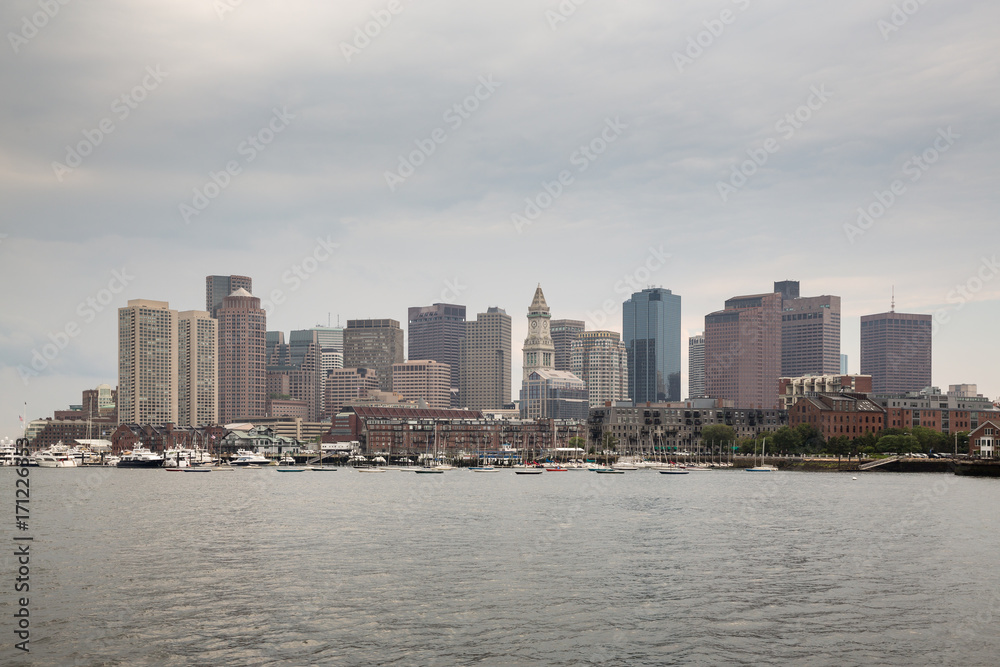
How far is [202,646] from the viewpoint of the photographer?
43688 mm

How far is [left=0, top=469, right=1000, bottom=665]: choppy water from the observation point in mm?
44000

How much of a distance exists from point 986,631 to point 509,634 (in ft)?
76.2

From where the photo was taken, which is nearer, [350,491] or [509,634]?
[509,634]

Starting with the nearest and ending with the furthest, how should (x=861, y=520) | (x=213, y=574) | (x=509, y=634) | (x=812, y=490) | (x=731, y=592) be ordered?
(x=509, y=634), (x=731, y=592), (x=213, y=574), (x=861, y=520), (x=812, y=490)

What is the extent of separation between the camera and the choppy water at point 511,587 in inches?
1732

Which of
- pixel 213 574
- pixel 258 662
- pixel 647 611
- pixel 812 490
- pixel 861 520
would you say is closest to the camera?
pixel 258 662

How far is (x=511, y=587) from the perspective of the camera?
188 feet

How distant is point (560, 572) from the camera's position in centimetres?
6284

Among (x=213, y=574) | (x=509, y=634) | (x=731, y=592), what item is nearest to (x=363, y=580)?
(x=213, y=574)

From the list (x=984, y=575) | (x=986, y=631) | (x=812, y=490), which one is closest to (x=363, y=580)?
(x=986, y=631)

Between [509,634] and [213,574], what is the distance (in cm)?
2404

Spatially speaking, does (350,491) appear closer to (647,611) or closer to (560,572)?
(560,572)

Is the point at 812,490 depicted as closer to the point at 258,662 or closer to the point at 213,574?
the point at 213,574

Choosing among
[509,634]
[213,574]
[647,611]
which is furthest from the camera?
[213,574]
